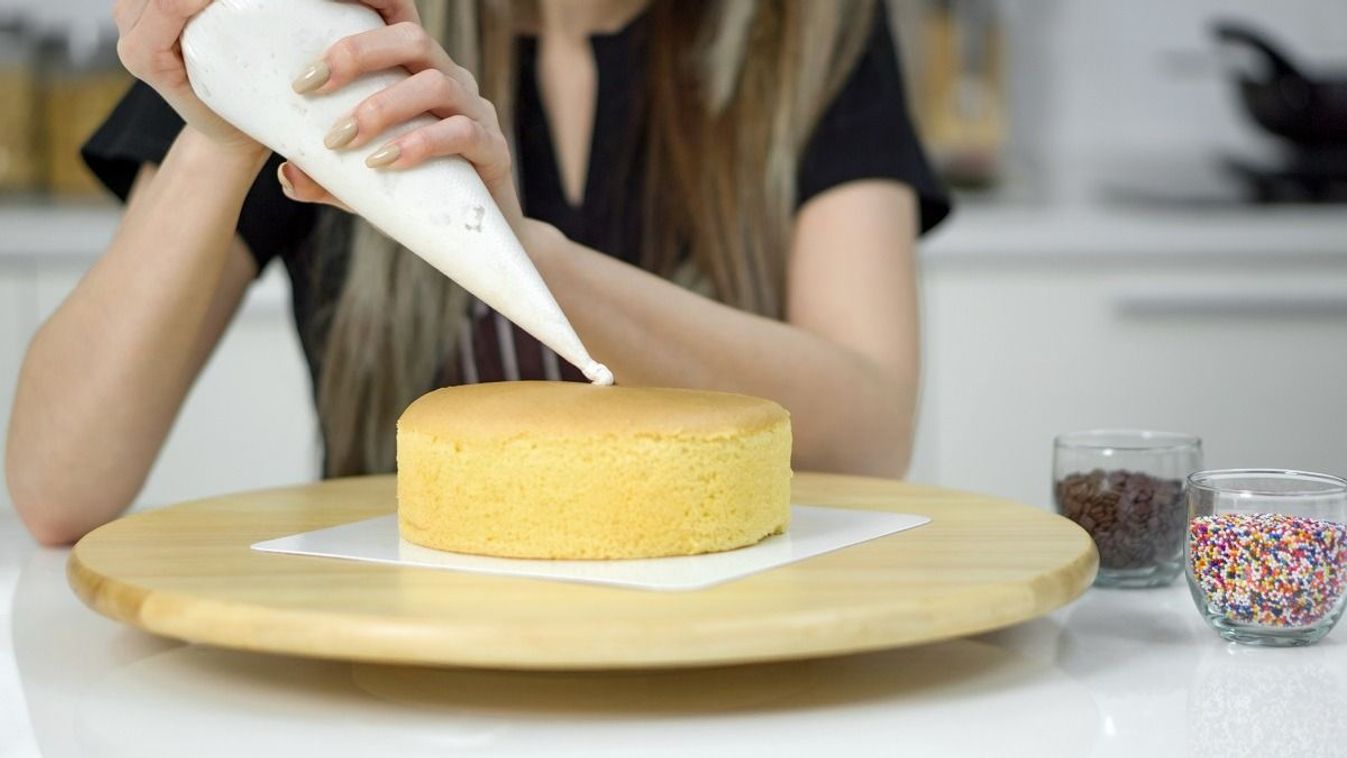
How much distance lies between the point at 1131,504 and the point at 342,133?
1.64 ft

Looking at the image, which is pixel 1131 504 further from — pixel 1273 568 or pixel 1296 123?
pixel 1296 123

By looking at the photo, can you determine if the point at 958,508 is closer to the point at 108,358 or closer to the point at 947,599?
the point at 947,599

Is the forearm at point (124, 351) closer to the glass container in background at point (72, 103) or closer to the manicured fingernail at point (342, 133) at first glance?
the manicured fingernail at point (342, 133)

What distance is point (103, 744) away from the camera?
25.5 inches

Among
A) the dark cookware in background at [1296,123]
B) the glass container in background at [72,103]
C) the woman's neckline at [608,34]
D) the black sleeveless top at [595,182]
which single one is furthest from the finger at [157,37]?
the dark cookware in background at [1296,123]

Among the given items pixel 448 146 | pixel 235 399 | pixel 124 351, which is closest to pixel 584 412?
pixel 448 146

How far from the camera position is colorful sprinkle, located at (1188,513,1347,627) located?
80cm

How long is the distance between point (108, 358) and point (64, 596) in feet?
0.90

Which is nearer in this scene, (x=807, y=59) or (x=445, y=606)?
(x=445, y=606)

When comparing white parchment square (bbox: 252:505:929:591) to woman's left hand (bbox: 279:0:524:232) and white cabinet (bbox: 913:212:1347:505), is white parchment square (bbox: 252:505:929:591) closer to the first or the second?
woman's left hand (bbox: 279:0:524:232)

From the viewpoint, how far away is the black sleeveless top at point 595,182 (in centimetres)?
147

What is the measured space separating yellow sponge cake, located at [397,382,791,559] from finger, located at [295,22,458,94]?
0.59 feet

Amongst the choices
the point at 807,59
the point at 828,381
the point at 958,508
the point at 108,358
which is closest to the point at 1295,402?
the point at 807,59

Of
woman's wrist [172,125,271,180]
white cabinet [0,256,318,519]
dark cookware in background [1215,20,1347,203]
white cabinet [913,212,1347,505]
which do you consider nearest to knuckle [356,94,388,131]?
woman's wrist [172,125,271,180]
